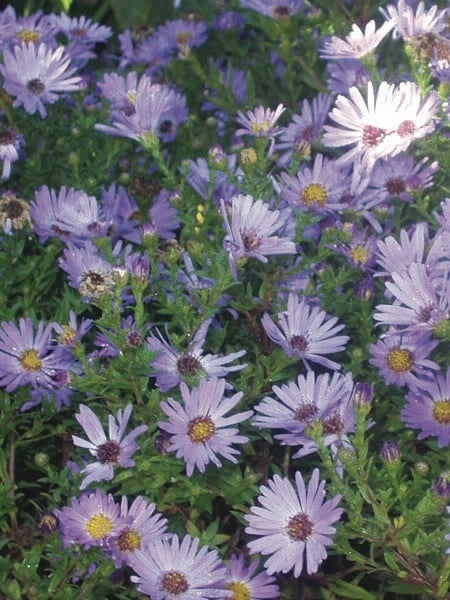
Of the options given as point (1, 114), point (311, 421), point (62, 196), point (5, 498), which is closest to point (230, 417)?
point (311, 421)

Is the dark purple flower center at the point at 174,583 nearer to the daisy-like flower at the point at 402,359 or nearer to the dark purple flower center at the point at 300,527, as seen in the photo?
the dark purple flower center at the point at 300,527

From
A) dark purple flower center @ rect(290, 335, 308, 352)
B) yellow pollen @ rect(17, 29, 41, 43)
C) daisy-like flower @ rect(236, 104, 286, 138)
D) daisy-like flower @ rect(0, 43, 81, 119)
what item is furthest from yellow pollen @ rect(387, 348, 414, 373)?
yellow pollen @ rect(17, 29, 41, 43)

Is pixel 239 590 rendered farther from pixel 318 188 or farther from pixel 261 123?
pixel 261 123

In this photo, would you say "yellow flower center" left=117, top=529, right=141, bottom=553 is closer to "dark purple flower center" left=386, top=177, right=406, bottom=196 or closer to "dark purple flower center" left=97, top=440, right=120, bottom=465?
"dark purple flower center" left=97, top=440, right=120, bottom=465

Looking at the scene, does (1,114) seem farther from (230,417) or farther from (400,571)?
(400,571)

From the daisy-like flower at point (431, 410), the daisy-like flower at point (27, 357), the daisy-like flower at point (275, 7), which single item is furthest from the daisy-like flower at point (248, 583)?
the daisy-like flower at point (275, 7)
